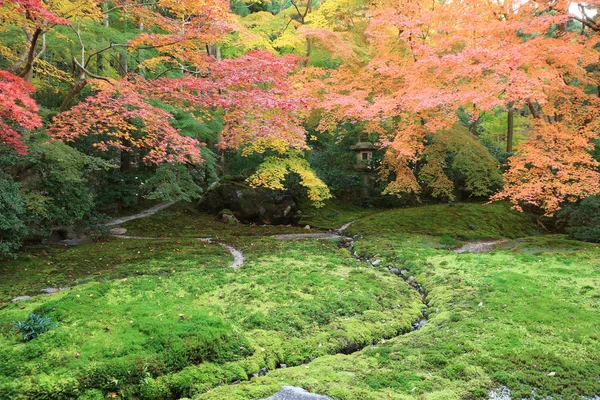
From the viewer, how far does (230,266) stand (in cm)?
1003

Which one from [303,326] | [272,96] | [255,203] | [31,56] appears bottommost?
[303,326]

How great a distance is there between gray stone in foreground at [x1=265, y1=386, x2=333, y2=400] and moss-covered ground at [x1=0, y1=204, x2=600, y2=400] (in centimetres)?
14

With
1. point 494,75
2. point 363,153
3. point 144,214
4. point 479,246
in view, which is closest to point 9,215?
point 144,214

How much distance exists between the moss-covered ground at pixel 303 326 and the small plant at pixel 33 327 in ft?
0.50

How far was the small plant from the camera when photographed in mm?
4957

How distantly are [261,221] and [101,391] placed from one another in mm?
14076

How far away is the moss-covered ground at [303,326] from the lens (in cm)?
447

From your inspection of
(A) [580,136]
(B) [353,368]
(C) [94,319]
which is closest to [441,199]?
(A) [580,136]

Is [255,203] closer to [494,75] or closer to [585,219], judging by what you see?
[494,75]

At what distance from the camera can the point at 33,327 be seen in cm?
500

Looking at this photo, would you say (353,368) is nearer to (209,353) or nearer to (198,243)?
(209,353)

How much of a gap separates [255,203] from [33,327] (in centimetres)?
1353

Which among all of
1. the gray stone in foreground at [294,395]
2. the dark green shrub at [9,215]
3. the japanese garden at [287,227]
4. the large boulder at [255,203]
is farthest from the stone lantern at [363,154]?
the gray stone in foreground at [294,395]

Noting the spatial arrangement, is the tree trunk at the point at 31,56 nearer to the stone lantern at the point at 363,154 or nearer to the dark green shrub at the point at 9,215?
the dark green shrub at the point at 9,215
